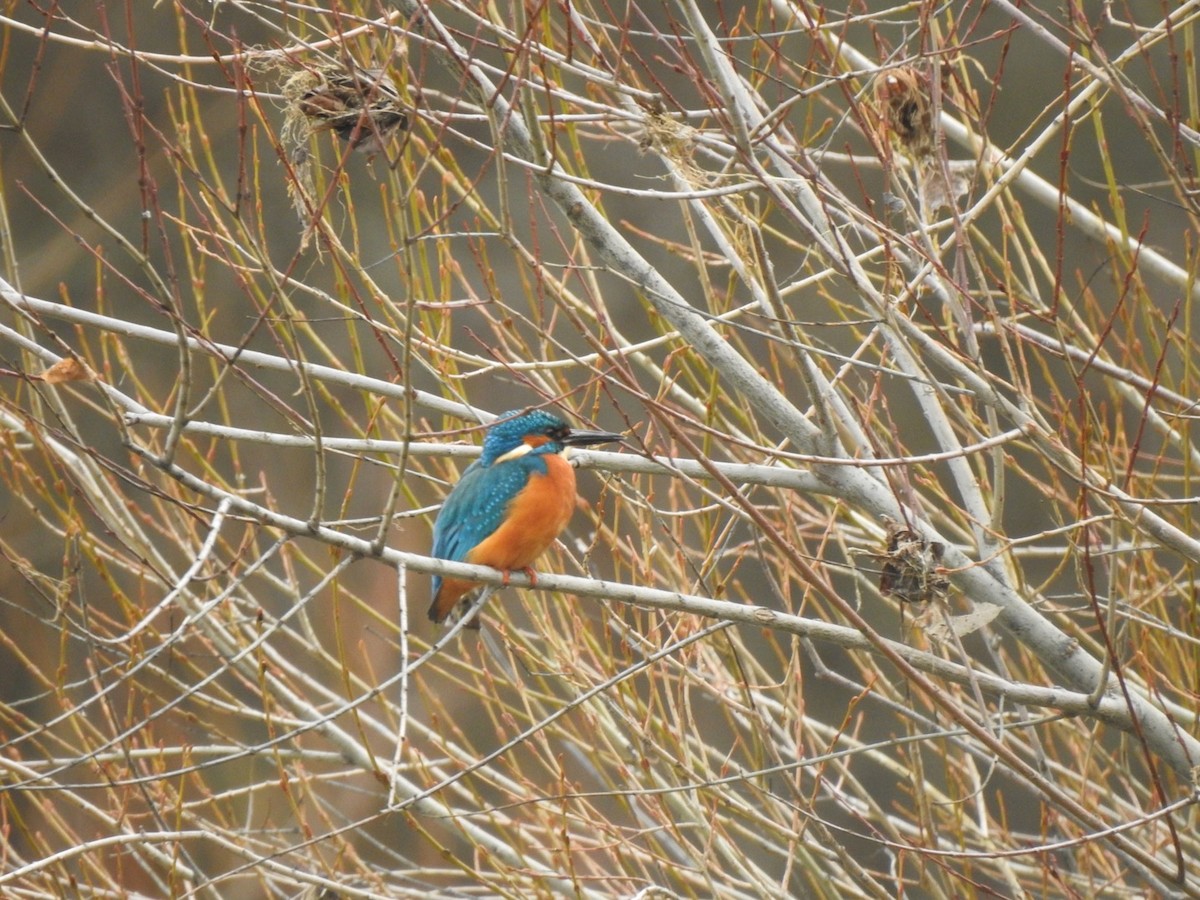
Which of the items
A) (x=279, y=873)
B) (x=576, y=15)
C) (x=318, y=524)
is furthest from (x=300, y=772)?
(x=576, y=15)

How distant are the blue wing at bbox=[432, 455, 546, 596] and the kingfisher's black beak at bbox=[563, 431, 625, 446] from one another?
158 mm

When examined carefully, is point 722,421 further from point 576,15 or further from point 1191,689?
point 1191,689

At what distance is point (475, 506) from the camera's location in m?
4.28

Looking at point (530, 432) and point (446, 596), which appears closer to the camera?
point (446, 596)

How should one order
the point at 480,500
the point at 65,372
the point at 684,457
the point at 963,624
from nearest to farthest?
1. the point at 65,372
2. the point at 963,624
3. the point at 480,500
4. the point at 684,457

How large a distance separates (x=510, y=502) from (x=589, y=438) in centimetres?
35

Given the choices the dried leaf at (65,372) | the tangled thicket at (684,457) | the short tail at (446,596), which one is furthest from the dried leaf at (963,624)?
the dried leaf at (65,372)

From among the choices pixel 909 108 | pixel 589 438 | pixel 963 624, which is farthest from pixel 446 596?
pixel 909 108

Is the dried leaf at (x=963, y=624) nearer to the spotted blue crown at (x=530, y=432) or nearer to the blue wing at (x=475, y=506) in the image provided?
the blue wing at (x=475, y=506)

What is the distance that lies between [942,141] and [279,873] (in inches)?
103

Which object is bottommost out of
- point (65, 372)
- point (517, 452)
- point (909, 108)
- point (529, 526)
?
point (529, 526)

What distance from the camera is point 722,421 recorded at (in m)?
3.88

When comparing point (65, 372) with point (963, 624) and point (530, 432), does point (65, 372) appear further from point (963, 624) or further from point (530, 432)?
point (963, 624)

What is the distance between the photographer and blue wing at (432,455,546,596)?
425cm
